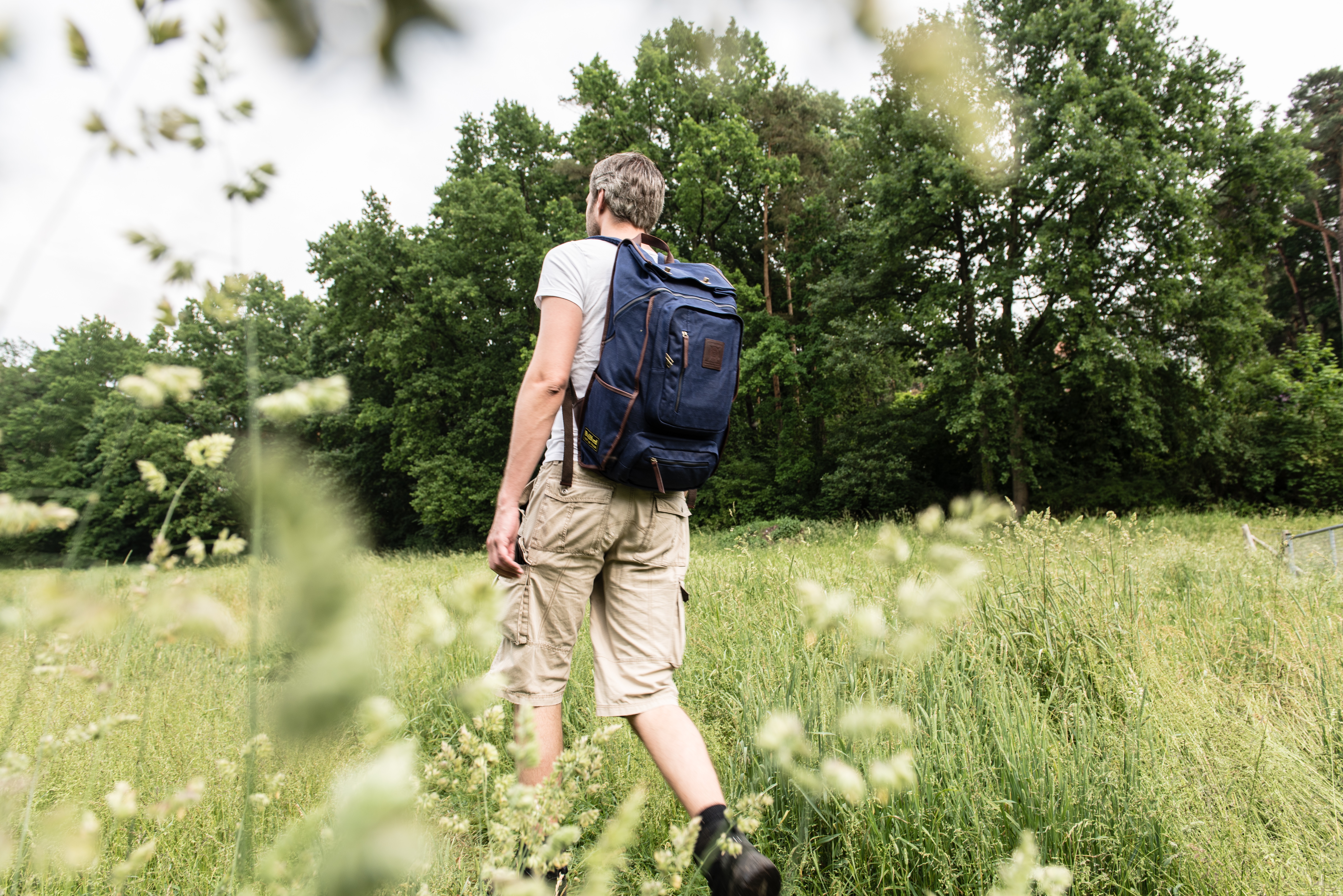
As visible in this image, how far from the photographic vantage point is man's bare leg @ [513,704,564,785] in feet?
5.15

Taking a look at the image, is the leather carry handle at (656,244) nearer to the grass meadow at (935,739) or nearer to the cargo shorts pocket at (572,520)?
the cargo shorts pocket at (572,520)

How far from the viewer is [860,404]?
19.9 meters

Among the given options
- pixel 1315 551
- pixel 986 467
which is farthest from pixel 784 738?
pixel 986 467

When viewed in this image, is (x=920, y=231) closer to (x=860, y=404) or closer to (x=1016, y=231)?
(x=1016, y=231)

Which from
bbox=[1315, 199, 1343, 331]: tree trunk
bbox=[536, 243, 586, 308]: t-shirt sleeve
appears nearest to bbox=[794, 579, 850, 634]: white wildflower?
bbox=[536, 243, 586, 308]: t-shirt sleeve

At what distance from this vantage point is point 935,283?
1619cm

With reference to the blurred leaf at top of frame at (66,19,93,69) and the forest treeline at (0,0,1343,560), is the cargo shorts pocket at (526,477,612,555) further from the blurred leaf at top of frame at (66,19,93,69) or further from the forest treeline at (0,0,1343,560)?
the forest treeline at (0,0,1343,560)

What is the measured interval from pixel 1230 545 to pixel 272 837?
7.68 m

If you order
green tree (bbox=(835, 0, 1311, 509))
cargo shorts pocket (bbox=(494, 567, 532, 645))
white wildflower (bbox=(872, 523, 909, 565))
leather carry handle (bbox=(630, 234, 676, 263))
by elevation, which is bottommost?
cargo shorts pocket (bbox=(494, 567, 532, 645))

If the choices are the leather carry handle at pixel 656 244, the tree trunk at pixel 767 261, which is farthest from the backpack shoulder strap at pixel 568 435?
the tree trunk at pixel 767 261

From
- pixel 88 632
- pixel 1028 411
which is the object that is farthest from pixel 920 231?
pixel 88 632

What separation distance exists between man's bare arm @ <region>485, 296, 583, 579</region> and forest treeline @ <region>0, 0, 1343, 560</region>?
9.82m

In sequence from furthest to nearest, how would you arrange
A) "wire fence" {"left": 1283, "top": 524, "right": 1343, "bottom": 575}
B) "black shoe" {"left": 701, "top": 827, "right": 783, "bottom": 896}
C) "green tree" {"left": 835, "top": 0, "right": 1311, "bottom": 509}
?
"green tree" {"left": 835, "top": 0, "right": 1311, "bottom": 509} → "wire fence" {"left": 1283, "top": 524, "right": 1343, "bottom": 575} → "black shoe" {"left": 701, "top": 827, "right": 783, "bottom": 896}

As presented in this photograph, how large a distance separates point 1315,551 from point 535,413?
217 inches
